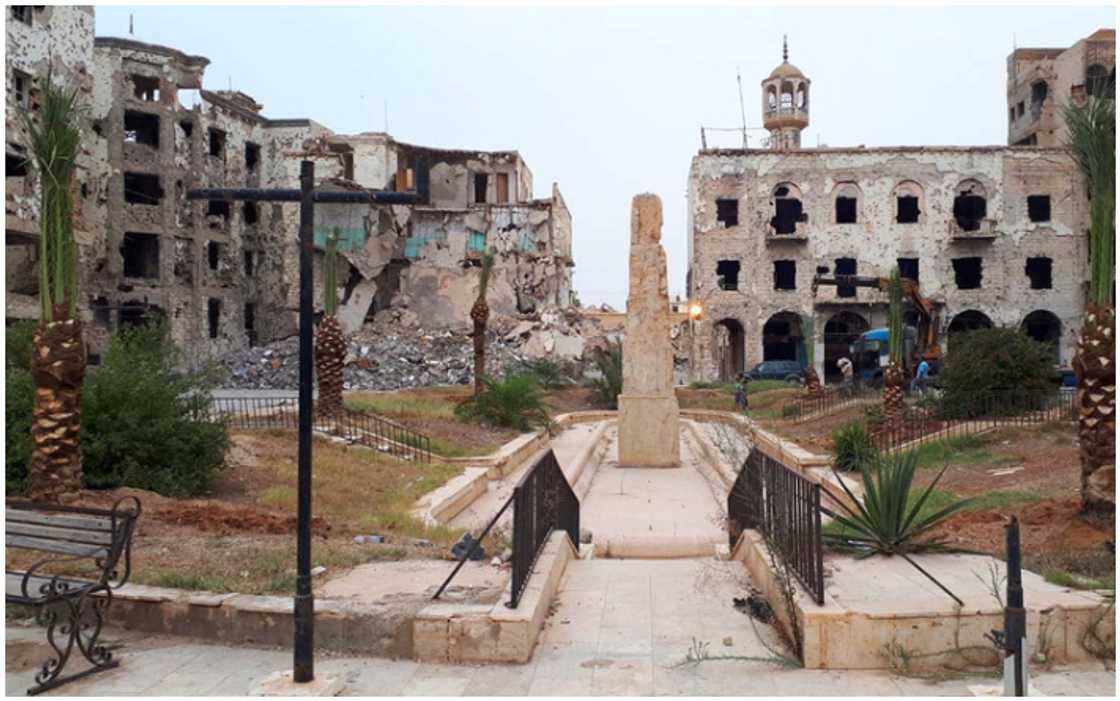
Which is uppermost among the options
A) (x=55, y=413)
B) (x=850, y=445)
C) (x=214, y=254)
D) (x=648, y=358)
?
(x=214, y=254)

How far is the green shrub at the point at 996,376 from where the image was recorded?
20609 mm

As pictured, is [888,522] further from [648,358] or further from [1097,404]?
[648,358]

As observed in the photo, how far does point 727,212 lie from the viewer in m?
43.7

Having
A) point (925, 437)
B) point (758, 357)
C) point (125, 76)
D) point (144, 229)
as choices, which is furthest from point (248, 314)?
point (925, 437)

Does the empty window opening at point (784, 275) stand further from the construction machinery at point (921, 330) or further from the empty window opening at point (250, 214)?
the empty window opening at point (250, 214)

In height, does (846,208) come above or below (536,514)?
above

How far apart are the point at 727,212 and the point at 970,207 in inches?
444

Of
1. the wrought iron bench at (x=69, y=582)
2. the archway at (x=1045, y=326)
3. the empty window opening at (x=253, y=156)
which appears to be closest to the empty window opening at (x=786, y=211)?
the archway at (x=1045, y=326)

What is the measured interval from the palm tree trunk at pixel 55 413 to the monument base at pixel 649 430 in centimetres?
973

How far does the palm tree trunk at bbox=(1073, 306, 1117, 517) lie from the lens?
9422mm

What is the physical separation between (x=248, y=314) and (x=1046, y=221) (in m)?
37.7

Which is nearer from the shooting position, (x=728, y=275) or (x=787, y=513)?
(x=787, y=513)

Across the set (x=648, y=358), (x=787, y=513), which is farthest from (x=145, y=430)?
(x=648, y=358)

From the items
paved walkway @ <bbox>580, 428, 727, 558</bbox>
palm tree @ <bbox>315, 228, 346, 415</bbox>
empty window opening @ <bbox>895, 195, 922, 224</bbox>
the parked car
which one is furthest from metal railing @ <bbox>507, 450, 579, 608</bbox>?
empty window opening @ <bbox>895, 195, 922, 224</bbox>
